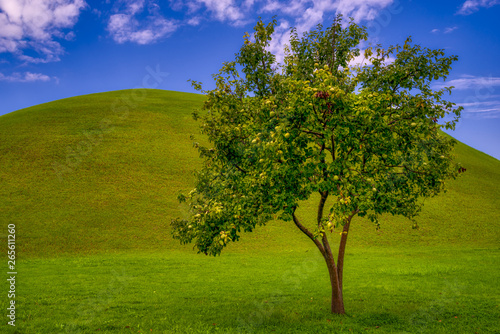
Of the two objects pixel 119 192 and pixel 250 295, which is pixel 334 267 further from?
pixel 119 192

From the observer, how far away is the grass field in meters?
17.0

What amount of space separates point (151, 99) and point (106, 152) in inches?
1517

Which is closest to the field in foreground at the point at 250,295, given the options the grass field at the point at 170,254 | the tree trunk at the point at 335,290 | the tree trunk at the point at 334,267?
the grass field at the point at 170,254

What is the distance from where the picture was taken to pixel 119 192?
50531mm

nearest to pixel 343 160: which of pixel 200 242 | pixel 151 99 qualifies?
pixel 200 242

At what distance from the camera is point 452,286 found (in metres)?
23.7

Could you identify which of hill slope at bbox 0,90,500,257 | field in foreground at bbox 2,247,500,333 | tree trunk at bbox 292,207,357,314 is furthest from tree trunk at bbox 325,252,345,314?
hill slope at bbox 0,90,500,257

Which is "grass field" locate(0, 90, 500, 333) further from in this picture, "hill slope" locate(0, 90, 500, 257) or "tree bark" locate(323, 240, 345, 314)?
"tree bark" locate(323, 240, 345, 314)

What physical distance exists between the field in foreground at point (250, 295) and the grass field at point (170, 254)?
0.12 m

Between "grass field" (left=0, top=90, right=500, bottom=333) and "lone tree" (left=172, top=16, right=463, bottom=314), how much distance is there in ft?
14.7

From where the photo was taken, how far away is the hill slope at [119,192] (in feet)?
136

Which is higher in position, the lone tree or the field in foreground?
the lone tree

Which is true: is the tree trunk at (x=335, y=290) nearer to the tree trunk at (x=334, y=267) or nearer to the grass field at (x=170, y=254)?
the tree trunk at (x=334, y=267)

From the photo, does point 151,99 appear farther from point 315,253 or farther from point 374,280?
point 374,280
